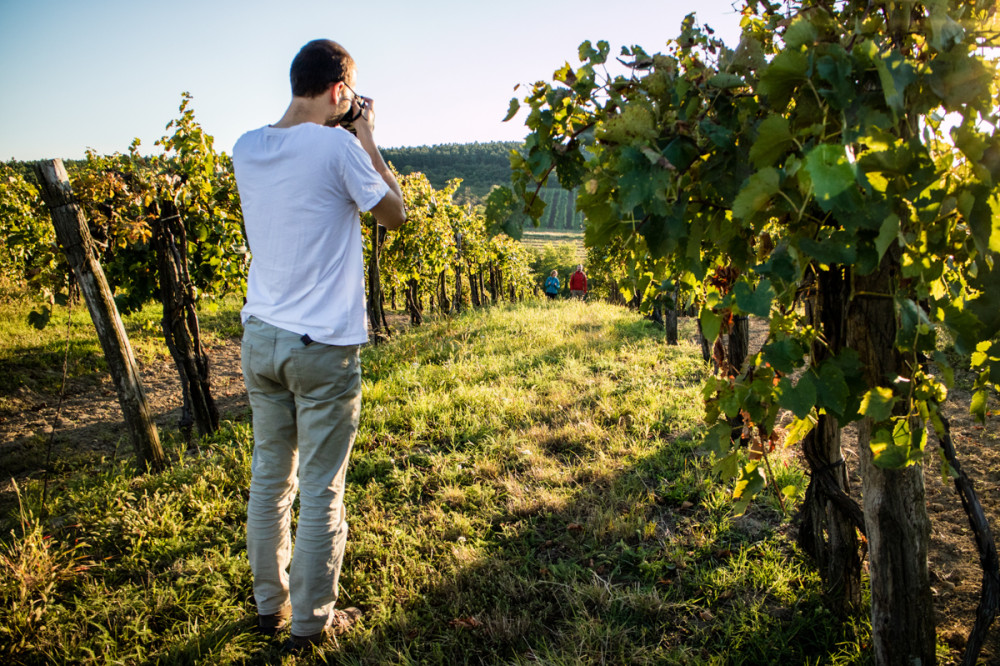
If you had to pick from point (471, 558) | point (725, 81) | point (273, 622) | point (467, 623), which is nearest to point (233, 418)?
point (273, 622)

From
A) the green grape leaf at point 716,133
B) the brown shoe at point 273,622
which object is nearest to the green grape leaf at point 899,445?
the green grape leaf at point 716,133

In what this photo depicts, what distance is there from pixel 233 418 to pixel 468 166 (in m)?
114

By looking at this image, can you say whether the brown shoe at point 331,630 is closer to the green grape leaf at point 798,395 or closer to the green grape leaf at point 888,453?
the green grape leaf at point 798,395

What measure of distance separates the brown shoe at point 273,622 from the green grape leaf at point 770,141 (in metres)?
2.50

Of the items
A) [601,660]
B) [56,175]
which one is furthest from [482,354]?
[601,660]

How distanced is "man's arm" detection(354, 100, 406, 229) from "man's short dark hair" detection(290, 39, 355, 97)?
0.64 feet

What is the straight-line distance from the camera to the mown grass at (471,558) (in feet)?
7.11

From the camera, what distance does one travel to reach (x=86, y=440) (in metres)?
5.32

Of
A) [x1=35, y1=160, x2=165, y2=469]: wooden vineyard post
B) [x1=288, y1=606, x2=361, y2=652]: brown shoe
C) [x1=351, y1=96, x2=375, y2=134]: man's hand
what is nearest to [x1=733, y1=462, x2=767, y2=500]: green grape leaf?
[x1=288, y1=606, x2=361, y2=652]: brown shoe

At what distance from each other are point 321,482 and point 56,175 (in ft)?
10.9

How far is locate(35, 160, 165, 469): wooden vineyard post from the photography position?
141 inches

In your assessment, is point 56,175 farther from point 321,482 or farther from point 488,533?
A: point 488,533

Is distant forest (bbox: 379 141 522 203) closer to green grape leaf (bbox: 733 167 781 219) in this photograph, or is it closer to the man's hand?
the man's hand

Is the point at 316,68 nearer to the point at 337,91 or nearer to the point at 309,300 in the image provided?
the point at 337,91
